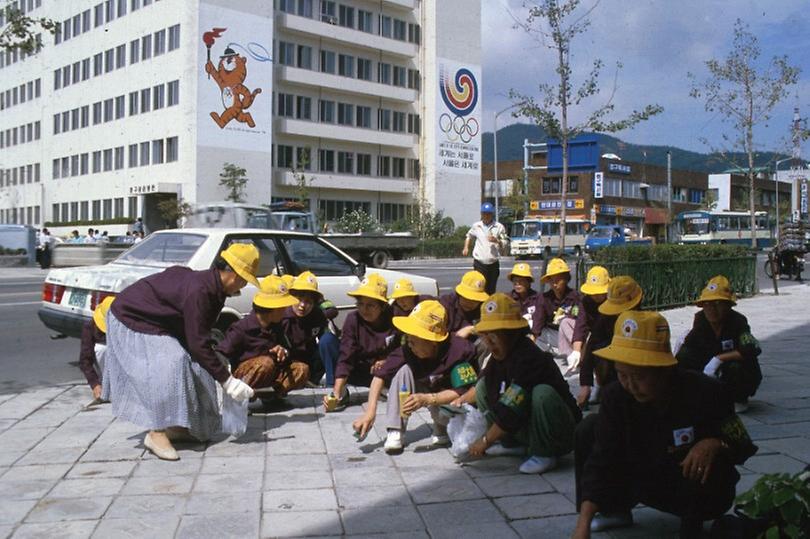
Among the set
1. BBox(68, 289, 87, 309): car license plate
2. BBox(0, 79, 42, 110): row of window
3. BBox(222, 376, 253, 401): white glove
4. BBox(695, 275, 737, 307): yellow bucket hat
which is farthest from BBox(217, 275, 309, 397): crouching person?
BBox(0, 79, 42, 110): row of window

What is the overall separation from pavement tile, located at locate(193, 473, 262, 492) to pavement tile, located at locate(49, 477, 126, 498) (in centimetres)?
46

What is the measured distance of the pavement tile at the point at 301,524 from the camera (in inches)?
155

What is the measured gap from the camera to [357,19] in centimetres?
5353

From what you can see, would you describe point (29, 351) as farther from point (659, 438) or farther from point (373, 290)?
point (659, 438)

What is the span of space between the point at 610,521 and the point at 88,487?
2.94 meters

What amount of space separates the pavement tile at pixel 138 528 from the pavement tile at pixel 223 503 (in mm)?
161

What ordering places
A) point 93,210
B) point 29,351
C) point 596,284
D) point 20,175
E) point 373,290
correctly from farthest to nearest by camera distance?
point 20,175
point 93,210
point 29,351
point 596,284
point 373,290

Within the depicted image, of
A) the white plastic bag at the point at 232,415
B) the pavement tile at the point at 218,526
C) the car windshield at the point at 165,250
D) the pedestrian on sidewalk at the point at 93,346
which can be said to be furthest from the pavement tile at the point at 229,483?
the car windshield at the point at 165,250

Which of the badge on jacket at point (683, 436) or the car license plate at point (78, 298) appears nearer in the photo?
the badge on jacket at point (683, 436)

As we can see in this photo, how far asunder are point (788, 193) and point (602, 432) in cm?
10358

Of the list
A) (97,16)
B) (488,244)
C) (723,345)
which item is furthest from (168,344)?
(97,16)

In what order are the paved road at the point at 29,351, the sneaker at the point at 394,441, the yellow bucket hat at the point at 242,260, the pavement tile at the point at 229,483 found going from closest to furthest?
the pavement tile at the point at 229,483 < the yellow bucket hat at the point at 242,260 < the sneaker at the point at 394,441 < the paved road at the point at 29,351

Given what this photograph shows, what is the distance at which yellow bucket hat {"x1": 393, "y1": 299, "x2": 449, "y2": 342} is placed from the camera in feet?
16.9

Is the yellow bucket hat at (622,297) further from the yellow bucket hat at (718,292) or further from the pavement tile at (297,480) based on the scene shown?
the pavement tile at (297,480)
